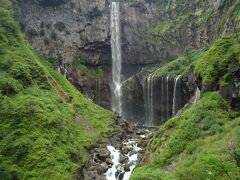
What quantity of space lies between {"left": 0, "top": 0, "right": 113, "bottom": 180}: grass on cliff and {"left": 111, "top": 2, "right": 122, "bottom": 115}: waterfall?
44.8ft

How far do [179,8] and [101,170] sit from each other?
5438 cm

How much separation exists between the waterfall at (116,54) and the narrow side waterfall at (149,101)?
7.45m

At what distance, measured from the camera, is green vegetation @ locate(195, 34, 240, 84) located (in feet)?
144

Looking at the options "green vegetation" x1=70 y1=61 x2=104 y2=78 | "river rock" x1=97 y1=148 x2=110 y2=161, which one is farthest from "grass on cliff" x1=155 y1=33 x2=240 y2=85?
"green vegetation" x1=70 y1=61 x2=104 y2=78

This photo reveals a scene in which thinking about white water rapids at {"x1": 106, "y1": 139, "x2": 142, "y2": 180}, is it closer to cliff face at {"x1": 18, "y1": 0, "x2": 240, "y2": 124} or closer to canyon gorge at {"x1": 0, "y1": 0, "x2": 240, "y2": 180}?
canyon gorge at {"x1": 0, "y1": 0, "x2": 240, "y2": 180}

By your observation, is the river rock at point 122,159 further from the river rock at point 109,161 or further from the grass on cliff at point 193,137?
the grass on cliff at point 193,137

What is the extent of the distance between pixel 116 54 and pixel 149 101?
51.8 feet

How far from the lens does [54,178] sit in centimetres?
4128

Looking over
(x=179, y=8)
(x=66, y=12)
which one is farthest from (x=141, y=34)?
(x=66, y=12)

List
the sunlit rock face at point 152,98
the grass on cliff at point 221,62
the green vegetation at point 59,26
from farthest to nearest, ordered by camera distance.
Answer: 1. the green vegetation at point 59,26
2. the sunlit rock face at point 152,98
3. the grass on cliff at point 221,62

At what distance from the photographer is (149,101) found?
76.9 metres

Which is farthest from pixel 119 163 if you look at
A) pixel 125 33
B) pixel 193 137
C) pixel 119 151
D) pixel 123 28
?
pixel 123 28

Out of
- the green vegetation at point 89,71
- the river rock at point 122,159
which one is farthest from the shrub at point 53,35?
the river rock at point 122,159

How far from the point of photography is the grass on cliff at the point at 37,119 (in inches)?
1697
